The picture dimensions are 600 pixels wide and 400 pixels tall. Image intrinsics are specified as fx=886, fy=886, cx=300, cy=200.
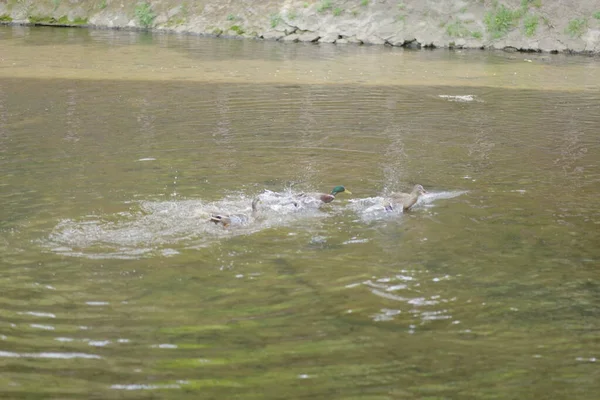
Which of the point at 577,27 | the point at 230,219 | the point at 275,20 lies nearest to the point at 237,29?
the point at 275,20

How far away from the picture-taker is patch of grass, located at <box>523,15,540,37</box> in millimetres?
24359

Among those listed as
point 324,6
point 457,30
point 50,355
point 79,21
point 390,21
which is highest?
point 324,6

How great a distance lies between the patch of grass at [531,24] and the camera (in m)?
24.4

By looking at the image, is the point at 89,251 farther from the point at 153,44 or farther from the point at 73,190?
the point at 153,44

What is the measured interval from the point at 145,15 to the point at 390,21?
26.8 feet

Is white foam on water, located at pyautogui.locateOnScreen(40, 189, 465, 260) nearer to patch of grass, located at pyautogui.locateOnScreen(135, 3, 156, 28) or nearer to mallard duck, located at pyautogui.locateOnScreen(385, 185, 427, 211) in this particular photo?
mallard duck, located at pyautogui.locateOnScreen(385, 185, 427, 211)

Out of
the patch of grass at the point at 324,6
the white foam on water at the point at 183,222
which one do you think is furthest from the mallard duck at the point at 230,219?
the patch of grass at the point at 324,6

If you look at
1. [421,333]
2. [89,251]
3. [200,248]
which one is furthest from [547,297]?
[89,251]

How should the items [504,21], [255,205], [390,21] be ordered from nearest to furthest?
[255,205] < [504,21] < [390,21]

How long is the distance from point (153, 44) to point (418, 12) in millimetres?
7555

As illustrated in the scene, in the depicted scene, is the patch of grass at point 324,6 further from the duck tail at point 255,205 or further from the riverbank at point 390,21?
the duck tail at point 255,205

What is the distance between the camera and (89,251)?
25.2 feet

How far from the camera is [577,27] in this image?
2384 centimetres

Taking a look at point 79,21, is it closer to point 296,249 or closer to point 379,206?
point 379,206
